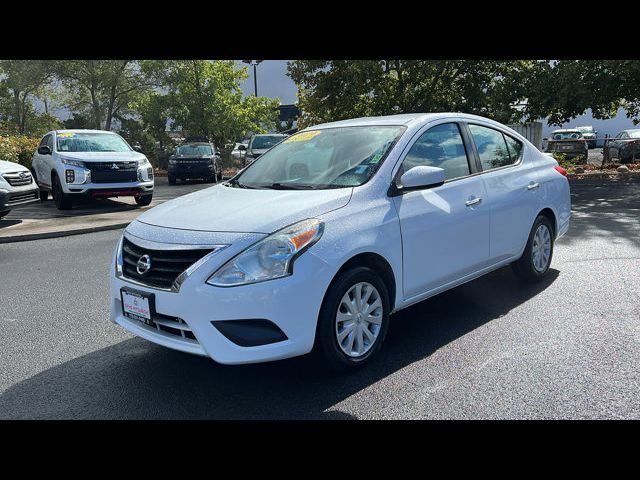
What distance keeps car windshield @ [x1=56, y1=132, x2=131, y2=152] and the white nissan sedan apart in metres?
9.21

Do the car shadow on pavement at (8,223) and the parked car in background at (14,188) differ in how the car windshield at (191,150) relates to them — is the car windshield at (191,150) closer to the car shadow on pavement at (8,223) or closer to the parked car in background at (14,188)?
the car shadow on pavement at (8,223)

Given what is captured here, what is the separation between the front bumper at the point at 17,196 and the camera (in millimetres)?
10211

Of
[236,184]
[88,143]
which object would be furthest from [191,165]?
[236,184]

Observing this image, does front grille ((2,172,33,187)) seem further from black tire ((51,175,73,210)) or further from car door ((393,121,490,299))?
car door ((393,121,490,299))

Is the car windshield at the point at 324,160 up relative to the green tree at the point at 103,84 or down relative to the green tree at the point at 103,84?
down

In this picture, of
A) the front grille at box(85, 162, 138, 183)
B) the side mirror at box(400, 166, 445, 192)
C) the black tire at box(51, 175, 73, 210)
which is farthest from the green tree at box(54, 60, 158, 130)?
the side mirror at box(400, 166, 445, 192)

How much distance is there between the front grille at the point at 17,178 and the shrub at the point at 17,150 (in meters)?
5.50

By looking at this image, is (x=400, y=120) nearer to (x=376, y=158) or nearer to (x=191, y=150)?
(x=376, y=158)

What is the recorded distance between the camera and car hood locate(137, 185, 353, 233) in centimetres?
354

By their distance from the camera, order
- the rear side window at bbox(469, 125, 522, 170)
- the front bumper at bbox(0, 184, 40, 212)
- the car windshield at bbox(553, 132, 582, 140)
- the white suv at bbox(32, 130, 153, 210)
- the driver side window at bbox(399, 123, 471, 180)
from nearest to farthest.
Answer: the driver side window at bbox(399, 123, 471, 180) → the rear side window at bbox(469, 125, 522, 170) → the front bumper at bbox(0, 184, 40, 212) → the white suv at bbox(32, 130, 153, 210) → the car windshield at bbox(553, 132, 582, 140)

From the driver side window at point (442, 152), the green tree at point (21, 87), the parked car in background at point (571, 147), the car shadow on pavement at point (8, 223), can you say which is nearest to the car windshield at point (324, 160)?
the driver side window at point (442, 152)

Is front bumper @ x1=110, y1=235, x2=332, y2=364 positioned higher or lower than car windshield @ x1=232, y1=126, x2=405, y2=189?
lower
